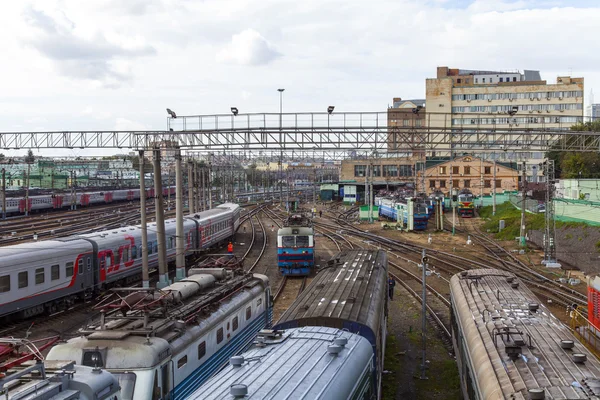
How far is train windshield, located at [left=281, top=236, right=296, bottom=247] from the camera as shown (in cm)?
3031

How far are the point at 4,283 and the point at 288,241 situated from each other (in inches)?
565

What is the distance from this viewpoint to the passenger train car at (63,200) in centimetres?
5950

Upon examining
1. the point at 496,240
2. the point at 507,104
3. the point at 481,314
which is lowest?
the point at 496,240

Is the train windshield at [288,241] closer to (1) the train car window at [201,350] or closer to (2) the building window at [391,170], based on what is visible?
(1) the train car window at [201,350]

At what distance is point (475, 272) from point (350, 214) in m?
55.7

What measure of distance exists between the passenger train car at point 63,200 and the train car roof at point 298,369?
54649 millimetres

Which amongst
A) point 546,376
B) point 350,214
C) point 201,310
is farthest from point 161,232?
point 350,214

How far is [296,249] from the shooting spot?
3027 cm

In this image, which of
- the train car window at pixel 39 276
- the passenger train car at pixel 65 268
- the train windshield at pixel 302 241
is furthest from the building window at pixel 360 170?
the train car window at pixel 39 276

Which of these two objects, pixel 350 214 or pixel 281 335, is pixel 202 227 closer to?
pixel 281 335

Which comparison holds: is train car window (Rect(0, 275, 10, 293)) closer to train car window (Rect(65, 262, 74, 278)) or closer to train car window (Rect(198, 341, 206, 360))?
train car window (Rect(65, 262, 74, 278))

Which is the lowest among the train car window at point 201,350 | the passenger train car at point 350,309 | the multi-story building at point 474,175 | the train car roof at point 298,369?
the train car window at point 201,350

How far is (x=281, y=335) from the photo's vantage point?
9781 millimetres

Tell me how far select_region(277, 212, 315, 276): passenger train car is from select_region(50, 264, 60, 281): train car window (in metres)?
11.5
